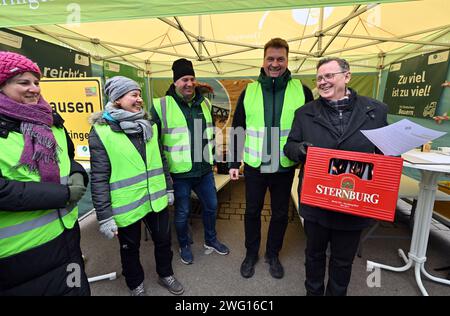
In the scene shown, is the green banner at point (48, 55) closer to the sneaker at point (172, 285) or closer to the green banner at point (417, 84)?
the sneaker at point (172, 285)

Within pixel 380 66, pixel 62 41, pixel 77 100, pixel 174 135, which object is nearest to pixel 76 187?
pixel 174 135

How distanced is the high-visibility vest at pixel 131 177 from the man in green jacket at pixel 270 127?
680 millimetres

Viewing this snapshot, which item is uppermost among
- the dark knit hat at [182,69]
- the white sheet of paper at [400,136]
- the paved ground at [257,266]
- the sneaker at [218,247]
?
the dark knit hat at [182,69]

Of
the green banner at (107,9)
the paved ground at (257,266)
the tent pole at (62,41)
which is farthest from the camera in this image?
the tent pole at (62,41)

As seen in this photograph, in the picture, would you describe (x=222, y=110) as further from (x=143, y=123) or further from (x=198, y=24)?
(x=143, y=123)

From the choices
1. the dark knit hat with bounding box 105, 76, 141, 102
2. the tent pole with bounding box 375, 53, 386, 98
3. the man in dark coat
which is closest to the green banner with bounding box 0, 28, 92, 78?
the dark knit hat with bounding box 105, 76, 141, 102

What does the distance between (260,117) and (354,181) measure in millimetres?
798

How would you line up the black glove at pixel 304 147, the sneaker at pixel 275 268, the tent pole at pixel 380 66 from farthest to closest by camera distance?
the tent pole at pixel 380 66, the sneaker at pixel 275 268, the black glove at pixel 304 147

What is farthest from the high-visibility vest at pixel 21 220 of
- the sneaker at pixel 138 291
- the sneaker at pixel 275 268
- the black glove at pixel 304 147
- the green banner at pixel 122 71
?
the green banner at pixel 122 71

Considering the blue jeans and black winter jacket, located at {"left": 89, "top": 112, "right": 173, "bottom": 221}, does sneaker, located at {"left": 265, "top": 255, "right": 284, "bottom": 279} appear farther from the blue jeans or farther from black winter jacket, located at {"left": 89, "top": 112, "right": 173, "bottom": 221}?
black winter jacket, located at {"left": 89, "top": 112, "right": 173, "bottom": 221}

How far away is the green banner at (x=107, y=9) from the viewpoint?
1172mm

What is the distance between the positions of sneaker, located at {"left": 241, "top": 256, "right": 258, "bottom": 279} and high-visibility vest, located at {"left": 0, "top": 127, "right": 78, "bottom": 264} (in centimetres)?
144

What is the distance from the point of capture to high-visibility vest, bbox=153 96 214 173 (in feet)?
5.89

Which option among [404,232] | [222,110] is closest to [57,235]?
[404,232]
